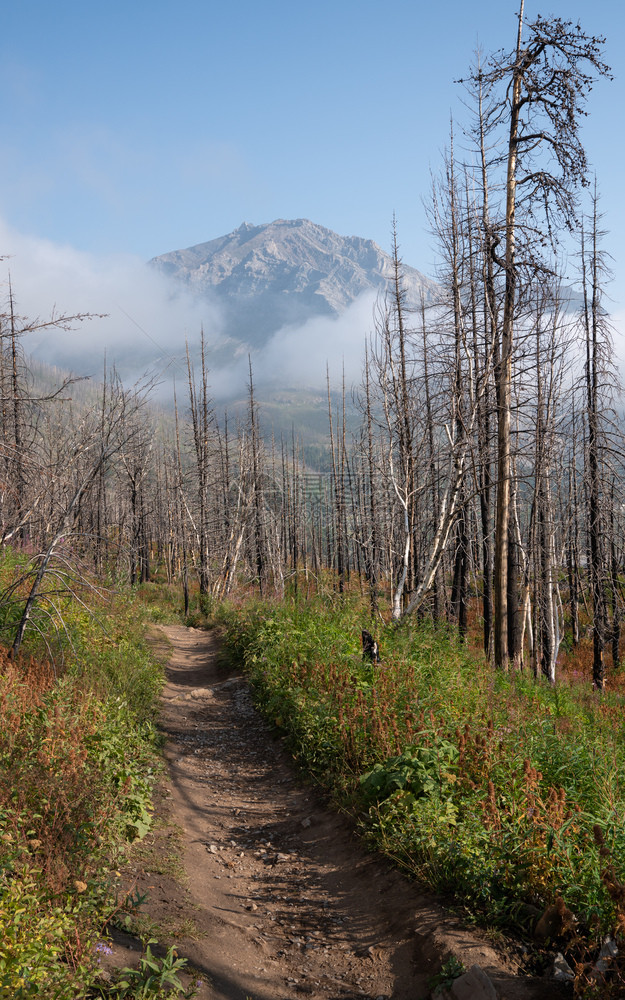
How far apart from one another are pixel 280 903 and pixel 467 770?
1844 mm

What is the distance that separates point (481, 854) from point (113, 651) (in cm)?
673

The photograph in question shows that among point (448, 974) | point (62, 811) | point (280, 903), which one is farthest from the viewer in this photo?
point (280, 903)

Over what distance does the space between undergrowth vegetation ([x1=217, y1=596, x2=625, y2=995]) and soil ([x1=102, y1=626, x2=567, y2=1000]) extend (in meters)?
0.27

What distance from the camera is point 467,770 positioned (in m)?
4.92

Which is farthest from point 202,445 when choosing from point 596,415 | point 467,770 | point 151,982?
point 151,982

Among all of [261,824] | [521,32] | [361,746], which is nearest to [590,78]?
[521,32]

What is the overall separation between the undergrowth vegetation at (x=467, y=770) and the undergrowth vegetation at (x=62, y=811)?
2029mm

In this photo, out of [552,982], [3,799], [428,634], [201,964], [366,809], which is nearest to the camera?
[552,982]

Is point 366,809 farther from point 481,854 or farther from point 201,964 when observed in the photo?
point 201,964

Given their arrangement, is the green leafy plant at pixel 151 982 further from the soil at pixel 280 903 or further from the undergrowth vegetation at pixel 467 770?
the undergrowth vegetation at pixel 467 770

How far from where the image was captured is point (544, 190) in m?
8.45

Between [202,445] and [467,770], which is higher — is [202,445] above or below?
above

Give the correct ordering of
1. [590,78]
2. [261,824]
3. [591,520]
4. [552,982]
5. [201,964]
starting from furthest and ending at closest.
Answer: [591,520] < [590,78] < [261,824] < [201,964] < [552,982]

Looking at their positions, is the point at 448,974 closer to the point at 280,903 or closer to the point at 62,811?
the point at 280,903
